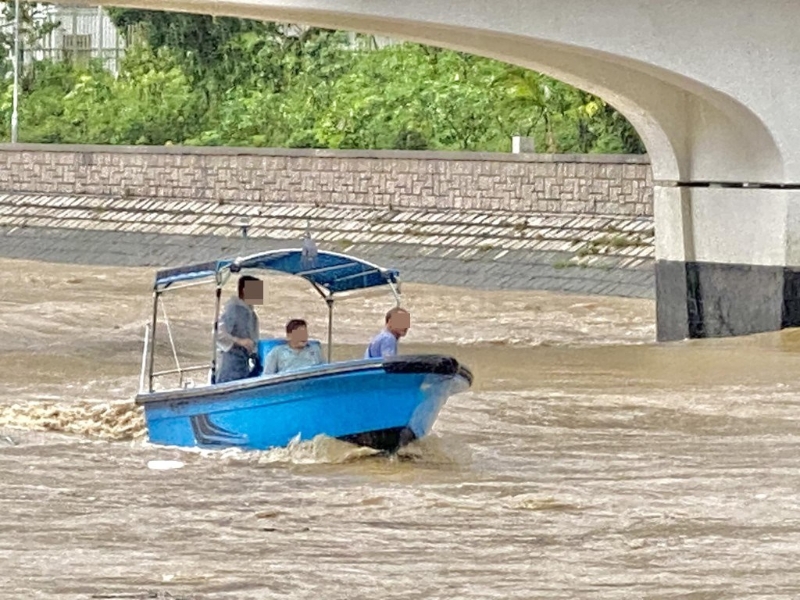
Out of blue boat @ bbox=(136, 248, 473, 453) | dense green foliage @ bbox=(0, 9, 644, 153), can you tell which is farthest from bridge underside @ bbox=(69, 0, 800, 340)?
dense green foliage @ bbox=(0, 9, 644, 153)

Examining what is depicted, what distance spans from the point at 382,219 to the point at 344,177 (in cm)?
150

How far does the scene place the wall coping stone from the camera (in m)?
31.7

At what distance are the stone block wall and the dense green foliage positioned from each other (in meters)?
2.74

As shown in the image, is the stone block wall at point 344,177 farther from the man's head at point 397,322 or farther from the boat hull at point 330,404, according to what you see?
the boat hull at point 330,404

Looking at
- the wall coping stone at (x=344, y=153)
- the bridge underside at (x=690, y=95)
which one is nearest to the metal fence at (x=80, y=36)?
the wall coping stone at (x=344, y=153)

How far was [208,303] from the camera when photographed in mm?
29219

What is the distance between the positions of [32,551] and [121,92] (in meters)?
33.8

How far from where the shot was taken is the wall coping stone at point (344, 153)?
31734mm

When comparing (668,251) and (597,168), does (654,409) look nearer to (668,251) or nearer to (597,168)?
(668,251)

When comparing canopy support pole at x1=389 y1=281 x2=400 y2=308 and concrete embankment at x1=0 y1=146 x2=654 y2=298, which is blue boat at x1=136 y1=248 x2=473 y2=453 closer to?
canopy support pole at x1=389 y1=281 x2=400 y2=308

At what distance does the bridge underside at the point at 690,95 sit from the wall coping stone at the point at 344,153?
6.85 metres

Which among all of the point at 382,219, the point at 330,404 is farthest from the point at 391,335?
the point at 382,219

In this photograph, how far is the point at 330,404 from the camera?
14703mm

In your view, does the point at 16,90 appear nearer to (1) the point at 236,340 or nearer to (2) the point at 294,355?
(1) the point at 236,340
